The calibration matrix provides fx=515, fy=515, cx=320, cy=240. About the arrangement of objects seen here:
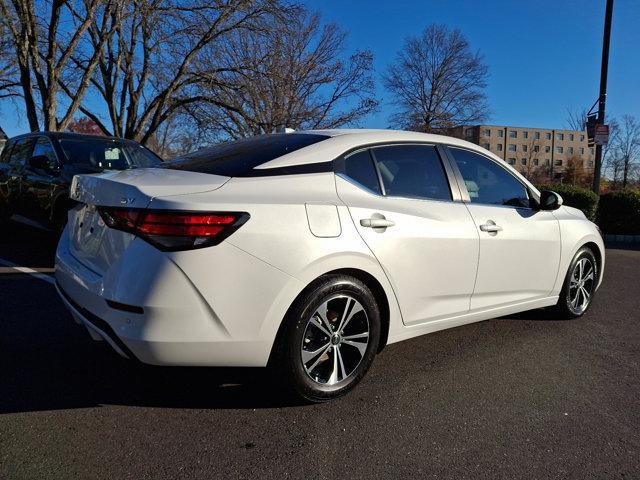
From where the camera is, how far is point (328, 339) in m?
2.87

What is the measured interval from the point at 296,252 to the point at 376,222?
0.59 meters

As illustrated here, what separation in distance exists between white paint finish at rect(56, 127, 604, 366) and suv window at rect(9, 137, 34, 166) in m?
4.69

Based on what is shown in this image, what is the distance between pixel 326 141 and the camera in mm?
3184

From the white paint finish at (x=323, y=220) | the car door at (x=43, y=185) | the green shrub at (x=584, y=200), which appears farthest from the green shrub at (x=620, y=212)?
the car door at (x=43, y=185)

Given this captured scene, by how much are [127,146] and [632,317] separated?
6.64 m

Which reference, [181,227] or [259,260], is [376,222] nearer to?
Answer: [259,260]

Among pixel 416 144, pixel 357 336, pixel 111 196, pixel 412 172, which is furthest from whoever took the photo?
pixel 416 144

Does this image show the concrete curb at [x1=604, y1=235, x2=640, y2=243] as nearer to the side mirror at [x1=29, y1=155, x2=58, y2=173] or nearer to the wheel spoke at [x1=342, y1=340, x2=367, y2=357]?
the wheel spoke at [x1=342, y1=340, x2=367, y2=357]

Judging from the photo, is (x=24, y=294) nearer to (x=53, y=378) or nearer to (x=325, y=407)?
(x=53, y=378)

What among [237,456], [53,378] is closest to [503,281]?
[237,456]

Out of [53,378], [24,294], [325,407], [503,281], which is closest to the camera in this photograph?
[325,407]

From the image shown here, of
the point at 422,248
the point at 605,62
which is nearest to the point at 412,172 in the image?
the point at 422,248

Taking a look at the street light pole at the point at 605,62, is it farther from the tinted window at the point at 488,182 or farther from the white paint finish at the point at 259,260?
the white paint finish at the point at 259,260

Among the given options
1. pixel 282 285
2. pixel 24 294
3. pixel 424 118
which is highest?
pixel 424 118
